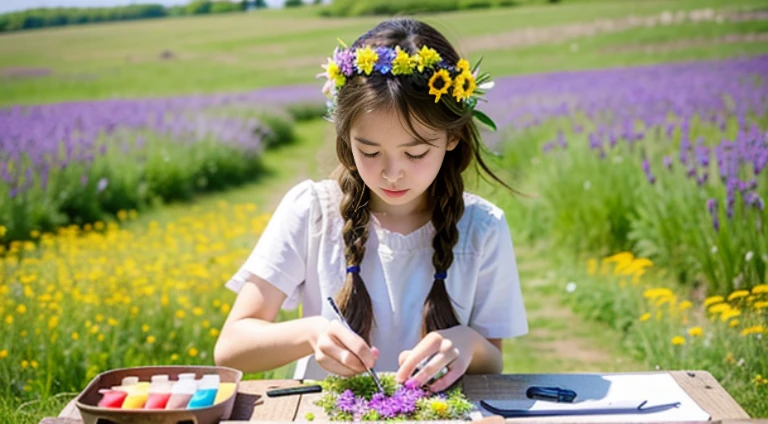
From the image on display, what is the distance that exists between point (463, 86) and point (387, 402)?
2.48 ft

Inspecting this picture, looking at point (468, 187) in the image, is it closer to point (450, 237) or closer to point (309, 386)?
point (450, 237)

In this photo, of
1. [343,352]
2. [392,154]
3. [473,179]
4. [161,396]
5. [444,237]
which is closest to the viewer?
[161,396]


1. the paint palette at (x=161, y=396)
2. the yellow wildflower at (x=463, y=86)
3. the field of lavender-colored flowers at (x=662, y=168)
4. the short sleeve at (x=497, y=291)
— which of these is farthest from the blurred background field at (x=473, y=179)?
the paint palette at (x=161, y=396)

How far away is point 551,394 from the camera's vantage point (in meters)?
1.63

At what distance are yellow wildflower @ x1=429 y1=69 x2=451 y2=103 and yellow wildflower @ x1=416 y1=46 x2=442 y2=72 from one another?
0.03 meters

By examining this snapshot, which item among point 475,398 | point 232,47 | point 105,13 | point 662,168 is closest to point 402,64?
point 475,398

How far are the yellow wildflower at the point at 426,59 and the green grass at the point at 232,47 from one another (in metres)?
6.22

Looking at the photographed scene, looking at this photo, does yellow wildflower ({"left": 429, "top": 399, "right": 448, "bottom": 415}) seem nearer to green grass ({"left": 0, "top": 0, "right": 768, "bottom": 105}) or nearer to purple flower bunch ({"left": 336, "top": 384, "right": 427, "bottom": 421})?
purple flower bunch ({"left": 336, "top": 384, "right": 427, "bottom": 421})

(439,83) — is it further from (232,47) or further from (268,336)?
(232,47)

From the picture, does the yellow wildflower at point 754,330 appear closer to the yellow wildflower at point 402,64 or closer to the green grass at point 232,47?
the yellow wildflower at point 402,64

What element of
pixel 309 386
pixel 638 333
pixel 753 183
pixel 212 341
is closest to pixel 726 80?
pixel 753 183

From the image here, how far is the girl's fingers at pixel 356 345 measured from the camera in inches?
64.9

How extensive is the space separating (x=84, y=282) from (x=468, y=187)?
233 cm

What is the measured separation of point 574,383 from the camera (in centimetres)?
169
